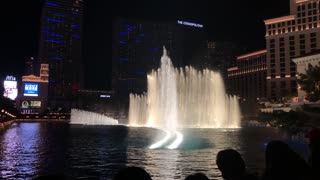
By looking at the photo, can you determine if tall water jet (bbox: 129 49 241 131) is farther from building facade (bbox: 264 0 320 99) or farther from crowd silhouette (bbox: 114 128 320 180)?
crowd silhouette (bbox: 114 128 320 180)

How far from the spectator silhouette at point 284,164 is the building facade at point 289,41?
4353 inches

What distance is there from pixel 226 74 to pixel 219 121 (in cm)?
11097

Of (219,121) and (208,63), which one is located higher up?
(208,63)

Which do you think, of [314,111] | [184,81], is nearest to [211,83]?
[184,81]

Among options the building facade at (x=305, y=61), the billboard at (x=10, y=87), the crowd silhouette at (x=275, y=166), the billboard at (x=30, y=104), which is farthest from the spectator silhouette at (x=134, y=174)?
the billboard at (x=30, y=104)

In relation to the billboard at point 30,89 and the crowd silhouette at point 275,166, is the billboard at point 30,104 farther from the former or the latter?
the crowd silhouette at point 275,166

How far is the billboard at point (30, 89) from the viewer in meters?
139

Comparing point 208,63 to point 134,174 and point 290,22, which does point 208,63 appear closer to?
point 290,22

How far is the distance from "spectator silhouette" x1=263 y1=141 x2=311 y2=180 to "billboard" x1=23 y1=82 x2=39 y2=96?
144292 millimetres

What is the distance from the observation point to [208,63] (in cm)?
19750

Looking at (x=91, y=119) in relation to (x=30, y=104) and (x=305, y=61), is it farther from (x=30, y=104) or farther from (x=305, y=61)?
(x=305, y=61)

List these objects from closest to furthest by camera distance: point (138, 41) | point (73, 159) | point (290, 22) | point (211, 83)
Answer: point (73, 159) < point (211, 83) < point (290, 22) < point (138, 41)

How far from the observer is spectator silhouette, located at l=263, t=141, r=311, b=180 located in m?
3.60

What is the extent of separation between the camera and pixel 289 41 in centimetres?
11225
